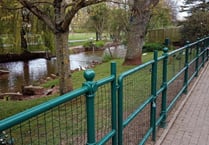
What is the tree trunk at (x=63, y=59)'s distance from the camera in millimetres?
5814

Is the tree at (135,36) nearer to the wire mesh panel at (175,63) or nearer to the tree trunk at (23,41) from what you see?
the wire mesh panel at (175,63)

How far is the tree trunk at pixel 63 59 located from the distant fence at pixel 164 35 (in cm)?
1621

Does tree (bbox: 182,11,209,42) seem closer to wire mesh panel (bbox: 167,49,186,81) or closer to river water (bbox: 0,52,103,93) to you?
river water (bbox: 0,52,103,93)

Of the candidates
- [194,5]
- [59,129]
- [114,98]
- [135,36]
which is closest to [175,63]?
[114,98]

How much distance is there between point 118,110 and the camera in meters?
2.71

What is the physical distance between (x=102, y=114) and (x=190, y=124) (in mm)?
2244

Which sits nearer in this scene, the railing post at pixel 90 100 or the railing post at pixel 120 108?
the railing post at pixel 90 100

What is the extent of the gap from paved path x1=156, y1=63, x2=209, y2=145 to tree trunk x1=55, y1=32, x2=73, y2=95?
8.14 feet

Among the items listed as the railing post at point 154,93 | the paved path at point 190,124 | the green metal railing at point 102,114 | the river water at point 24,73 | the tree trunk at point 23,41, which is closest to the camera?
the green metal railing at point 102,114

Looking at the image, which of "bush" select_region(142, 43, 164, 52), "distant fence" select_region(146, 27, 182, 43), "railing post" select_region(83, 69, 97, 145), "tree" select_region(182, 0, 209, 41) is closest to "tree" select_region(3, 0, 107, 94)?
"railing post" select_region(83, 69, 97, 145)

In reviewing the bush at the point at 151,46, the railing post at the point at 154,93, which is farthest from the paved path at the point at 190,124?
the bush at the point at 151,46

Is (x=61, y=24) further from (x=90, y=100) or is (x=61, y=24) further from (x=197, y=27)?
(x=197, y=27)

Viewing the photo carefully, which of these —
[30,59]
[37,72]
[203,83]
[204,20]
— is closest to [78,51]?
[30,59]

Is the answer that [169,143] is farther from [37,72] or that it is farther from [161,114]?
[37,72]
